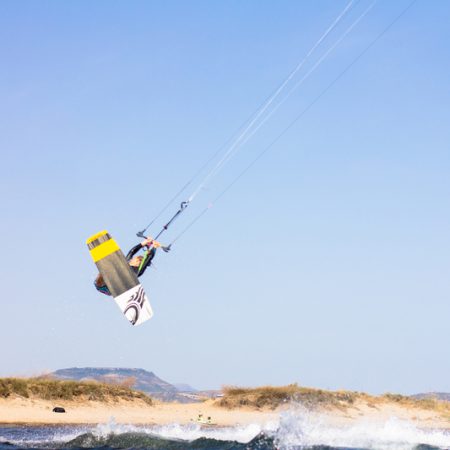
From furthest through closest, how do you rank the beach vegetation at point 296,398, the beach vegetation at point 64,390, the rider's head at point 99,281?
the beach vegetation at point 296,398 → the beach vegetation at point 64,390 → the rider's head at point 99,281

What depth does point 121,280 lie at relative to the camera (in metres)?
20.3

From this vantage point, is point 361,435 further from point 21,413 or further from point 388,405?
point 388,405

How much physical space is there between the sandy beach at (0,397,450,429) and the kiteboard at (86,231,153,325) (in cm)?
1047

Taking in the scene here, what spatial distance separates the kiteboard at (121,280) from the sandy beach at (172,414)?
10470mm

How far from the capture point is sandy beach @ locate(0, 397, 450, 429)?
30.5 meters

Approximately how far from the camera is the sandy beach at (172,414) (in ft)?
100

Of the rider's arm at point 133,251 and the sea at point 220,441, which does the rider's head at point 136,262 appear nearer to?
the rider's arm at point 133,251

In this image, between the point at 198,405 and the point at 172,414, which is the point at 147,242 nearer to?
the point at 172,414

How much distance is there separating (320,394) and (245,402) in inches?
185

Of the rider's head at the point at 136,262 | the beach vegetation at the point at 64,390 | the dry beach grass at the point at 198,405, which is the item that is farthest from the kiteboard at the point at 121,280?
the beach vegetation at the point at 64,390

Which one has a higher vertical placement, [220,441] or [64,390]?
[64,390]

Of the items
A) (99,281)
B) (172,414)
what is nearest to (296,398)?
(172,414)

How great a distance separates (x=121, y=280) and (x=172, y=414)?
17.4 m

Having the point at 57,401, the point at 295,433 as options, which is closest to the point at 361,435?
the point at 295,433
